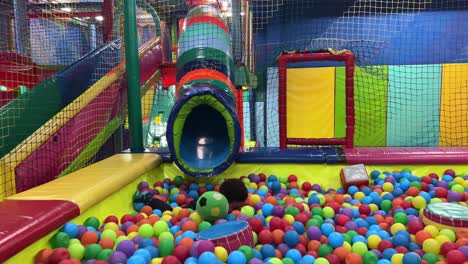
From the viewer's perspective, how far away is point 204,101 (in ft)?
9.21

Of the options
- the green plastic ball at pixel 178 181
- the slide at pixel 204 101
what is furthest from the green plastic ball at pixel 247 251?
the green plastic ball at pixel 178 181

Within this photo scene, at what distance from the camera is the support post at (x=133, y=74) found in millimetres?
3234

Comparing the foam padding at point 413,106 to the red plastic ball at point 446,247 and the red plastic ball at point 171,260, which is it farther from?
the red plastic ball at point 171,260

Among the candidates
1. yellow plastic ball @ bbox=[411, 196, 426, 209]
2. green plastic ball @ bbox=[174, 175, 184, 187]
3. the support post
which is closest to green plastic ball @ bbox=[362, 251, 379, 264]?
yellow plastic ball @ bbox=[411, 196, 426, 209]

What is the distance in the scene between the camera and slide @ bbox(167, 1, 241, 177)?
2.78 m

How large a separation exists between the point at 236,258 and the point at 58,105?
2167mm

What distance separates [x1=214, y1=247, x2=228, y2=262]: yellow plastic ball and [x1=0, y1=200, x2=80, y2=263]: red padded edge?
2.20 ft

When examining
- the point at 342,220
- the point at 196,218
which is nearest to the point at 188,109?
the point at 196,218

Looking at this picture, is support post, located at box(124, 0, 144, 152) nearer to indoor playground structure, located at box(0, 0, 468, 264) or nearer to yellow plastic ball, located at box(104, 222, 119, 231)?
indoor playground structure, located at box(0, 0, 468, 264)

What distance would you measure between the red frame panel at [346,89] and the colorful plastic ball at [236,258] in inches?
68.8

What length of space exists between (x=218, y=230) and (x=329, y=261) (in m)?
0.47

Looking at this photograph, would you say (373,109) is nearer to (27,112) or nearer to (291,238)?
(291,238)

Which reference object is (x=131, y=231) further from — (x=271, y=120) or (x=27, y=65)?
(x=271, y=120)

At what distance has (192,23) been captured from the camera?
374cm
